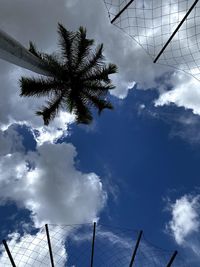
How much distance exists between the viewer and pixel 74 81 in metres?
26.8

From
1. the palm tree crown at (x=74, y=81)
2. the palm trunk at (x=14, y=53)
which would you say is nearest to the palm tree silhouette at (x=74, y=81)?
the palm tree crown at (x=74, y=81)

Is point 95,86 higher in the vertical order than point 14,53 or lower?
higher

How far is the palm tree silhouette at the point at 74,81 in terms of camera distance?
2595 cm

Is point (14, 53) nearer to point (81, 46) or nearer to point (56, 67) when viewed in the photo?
point (56, 67)

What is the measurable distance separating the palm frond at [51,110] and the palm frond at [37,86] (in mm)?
914

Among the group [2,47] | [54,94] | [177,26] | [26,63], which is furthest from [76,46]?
[177,26]

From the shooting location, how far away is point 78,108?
27531mm

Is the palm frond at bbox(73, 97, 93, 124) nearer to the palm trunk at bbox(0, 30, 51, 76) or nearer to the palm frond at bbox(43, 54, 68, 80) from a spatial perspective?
the palm frond at bbox(43, 54, 68, 80)

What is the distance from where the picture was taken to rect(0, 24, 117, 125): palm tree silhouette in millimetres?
25945

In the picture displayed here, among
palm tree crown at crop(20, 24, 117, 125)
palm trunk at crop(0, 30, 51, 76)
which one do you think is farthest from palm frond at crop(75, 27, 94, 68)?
palm trunk at crop(0, 30, 51, 76)

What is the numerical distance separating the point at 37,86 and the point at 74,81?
268 cm

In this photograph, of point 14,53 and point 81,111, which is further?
point 81,111

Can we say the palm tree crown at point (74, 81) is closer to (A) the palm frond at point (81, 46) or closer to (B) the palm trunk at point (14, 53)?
(A) the palm frond at point (81, 46)

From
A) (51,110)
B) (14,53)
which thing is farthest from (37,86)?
(14,53)
